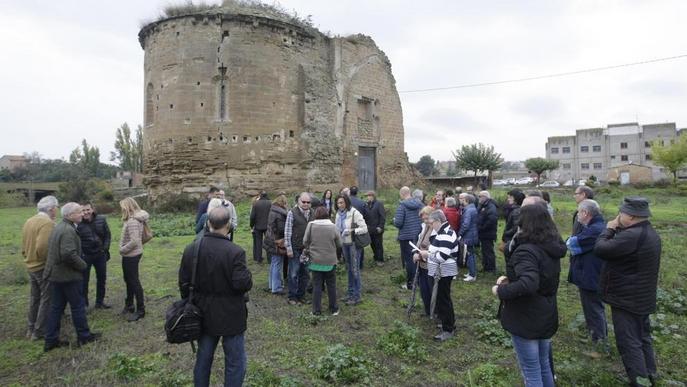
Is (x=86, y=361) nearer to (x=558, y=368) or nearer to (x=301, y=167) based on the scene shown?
(x=558, y=368)

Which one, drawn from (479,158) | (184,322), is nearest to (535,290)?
(184,322)

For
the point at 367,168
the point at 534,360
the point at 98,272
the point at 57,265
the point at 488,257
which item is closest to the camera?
the point at 534,360

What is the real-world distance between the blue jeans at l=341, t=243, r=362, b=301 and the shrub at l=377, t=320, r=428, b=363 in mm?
1464

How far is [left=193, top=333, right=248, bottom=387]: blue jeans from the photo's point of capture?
11.3 feet

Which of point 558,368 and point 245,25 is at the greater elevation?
point 245,25

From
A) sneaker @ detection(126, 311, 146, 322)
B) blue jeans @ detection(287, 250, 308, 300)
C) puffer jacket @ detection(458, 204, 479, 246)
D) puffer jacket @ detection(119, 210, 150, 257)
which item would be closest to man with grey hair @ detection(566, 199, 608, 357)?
puffer jacket @ detection(458, 204, 479, 246)

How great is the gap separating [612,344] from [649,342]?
0.83 m

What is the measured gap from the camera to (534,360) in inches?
132

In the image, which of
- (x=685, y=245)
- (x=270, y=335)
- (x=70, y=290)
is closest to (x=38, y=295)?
(x=70, y=290)

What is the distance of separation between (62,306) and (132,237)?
118 cm

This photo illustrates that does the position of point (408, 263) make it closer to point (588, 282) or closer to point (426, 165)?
point (588, 282)

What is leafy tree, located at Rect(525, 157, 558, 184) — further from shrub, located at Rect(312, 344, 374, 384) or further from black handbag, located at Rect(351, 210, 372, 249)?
shrub, located at Rect(312, 344, 374, 384)

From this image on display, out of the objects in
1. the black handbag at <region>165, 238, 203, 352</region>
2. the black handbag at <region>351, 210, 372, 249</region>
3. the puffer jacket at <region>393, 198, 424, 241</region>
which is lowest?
the black handbag at <region>165, 238, 203, 352</region>

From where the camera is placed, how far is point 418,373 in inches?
170
